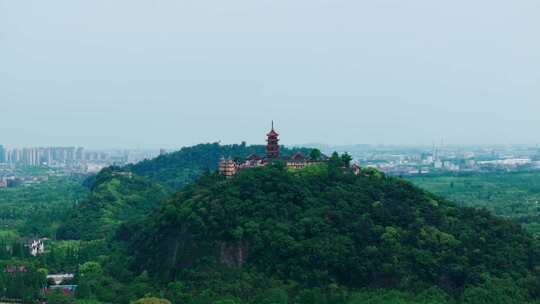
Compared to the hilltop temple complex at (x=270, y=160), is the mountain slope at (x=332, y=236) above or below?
below

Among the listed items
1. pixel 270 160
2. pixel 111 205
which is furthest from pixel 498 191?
pixel 270 160

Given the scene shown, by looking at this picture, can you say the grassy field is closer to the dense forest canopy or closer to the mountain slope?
the mountain slope

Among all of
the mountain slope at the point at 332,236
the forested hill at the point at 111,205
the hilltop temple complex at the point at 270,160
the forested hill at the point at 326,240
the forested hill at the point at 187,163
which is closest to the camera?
the forested hill at the point at 326,240

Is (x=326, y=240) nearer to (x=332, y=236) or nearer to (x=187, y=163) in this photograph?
(x=332, y=236)

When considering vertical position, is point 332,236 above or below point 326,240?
above

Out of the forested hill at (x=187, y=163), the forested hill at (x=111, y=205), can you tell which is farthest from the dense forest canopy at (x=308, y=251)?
the forested hill at (x=187, y=163)

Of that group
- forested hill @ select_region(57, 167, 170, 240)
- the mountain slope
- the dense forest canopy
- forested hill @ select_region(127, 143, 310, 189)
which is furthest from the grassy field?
forested hill @ select_region(57, 167, 170, 240)

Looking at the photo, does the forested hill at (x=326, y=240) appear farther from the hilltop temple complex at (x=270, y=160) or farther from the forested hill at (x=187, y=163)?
the forested hill at (x=187, y=163)

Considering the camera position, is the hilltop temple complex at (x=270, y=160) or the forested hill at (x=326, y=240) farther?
the hilltop temple complex at (x=270, y=160)
